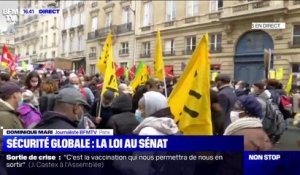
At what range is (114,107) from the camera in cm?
547

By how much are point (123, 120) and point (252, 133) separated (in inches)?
76.8

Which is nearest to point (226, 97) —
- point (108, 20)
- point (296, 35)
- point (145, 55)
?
point (296, 35)

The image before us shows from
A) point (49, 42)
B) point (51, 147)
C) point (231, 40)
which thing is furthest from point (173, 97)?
point (49, 42)

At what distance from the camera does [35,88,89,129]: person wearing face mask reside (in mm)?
3602

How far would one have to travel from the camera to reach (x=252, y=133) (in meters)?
3.55

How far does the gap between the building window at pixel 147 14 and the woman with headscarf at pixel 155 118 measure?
111 ft

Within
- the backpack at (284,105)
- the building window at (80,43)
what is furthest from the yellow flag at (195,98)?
the building window at (80,43)

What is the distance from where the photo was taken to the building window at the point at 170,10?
34.6 m

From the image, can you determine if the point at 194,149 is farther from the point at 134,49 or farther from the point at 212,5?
the point at 134,49

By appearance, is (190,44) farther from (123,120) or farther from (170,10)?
(123,120)

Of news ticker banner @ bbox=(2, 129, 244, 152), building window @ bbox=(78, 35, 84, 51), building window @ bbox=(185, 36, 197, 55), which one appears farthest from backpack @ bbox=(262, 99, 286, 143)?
building window @ bbox=(78, 35, 84, 51)

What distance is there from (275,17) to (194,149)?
23.0 metres

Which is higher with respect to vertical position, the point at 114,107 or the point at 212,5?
the point at 212,5

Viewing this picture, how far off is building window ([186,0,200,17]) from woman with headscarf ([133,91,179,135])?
2815 cm
